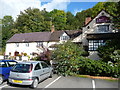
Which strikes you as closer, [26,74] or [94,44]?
[26,74]

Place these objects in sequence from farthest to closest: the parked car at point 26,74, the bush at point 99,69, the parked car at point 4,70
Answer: the bush at point 99,69 → the parked car at point 4,70 → the parked car at point 26,74

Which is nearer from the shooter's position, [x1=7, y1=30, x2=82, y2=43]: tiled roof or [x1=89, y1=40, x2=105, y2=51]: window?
[x1=89, y1=40, x2=105, y2=51]: window

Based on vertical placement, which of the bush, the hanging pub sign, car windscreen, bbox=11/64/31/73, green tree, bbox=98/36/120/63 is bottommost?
the bush

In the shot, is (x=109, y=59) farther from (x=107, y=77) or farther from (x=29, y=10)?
(x=29, y=10)

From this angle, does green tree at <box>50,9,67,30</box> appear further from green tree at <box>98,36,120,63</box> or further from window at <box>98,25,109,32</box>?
green tree at <box>98,36,120,63</box>

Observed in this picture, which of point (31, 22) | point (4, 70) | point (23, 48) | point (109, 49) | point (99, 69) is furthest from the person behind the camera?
point (31, 22)

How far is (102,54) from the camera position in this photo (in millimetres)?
16047

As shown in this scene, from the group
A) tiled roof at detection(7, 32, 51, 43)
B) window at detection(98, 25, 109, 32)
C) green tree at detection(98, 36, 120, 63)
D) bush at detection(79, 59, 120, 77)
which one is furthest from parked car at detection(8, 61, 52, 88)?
tiled roof at detection(7, 32, 51, 43)

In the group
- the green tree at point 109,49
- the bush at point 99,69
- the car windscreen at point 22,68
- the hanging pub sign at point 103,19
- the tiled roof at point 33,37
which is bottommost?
the bush at point 99,69

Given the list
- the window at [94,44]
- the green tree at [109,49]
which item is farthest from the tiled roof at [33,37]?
the green tree at [109,49]

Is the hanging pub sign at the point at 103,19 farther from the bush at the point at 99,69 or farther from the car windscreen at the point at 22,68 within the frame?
the car windscreen at the point at 22,68

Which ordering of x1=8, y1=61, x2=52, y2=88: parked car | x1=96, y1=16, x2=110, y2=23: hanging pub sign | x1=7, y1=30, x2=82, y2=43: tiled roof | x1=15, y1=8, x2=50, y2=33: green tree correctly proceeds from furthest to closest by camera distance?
x1=15, y1=8, x2=50, y2=33: green tree, x1=7, y1=30, x2=82, y2=43: tiled roof, x1=96, y1=16, x2=110, y2=23: hanging pub sign, x1=8, y1=61, x2=52, y2=88: parked car

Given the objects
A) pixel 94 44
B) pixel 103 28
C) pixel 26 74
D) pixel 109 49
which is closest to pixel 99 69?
pixel 109 49

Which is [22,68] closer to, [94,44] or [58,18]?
[94,44]
